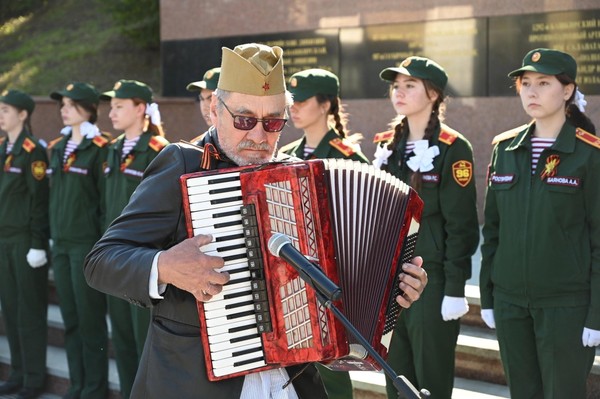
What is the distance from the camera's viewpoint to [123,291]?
2.89 meters

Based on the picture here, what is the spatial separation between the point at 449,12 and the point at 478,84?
0.85 m

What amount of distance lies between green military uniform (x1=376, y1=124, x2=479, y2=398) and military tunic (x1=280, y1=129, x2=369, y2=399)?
1.47 feet

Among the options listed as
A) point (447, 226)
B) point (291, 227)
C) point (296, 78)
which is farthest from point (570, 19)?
point (291, 227)

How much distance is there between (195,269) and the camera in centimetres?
271

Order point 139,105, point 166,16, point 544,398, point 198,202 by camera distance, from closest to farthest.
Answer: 1. point 198,202
2. point 544,398
3. point 139,105
4. point 166,16

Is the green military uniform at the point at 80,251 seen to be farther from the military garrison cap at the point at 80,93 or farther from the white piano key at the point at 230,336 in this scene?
the white piano key at the point at 230,336

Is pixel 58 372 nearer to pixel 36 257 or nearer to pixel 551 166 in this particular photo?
pixel 36 257

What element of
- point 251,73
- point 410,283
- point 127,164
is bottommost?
point 410,283

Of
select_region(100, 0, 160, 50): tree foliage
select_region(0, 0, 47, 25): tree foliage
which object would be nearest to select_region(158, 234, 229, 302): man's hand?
select_region(100, 0, 160, 50): tree foliage

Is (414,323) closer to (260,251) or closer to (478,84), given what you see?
(260,251)

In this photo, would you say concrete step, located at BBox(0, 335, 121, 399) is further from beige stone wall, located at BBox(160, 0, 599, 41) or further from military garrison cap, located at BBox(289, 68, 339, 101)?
beige stone wall, located at BBox(160, 0, 599, 41)

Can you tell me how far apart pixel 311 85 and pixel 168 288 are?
3444 millimetres

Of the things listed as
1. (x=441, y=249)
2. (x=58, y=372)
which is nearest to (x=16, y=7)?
(x=58, y=372)

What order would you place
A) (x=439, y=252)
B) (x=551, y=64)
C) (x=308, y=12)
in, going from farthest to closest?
(x=308, y=12) → (x=439, y=252) → (x=551, y=64)
